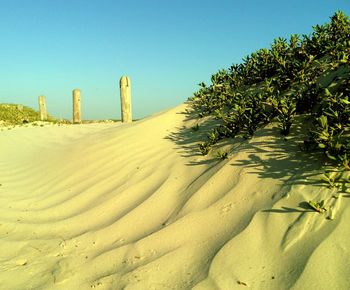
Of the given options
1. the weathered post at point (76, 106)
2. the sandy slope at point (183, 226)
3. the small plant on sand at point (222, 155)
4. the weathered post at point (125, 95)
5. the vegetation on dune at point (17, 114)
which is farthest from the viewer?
the vegetation on dune at point (17, 114)

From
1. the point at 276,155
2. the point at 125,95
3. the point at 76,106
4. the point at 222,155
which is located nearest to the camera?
the point at 276,155

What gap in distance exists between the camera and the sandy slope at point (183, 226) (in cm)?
229

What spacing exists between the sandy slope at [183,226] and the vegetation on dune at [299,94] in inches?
9.4

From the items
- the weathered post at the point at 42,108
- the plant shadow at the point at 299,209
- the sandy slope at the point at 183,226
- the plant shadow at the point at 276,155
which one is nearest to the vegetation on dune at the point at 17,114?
the weathered post at the point at 42,108

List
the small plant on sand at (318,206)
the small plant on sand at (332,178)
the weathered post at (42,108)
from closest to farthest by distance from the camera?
the small plant on sand at (318,206)
the small plant on sand at (332,178)
the weathered post at (42,108)

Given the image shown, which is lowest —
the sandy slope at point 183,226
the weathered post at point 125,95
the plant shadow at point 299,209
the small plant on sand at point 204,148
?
the sandy slope at point 183,226

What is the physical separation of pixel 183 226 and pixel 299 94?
1.90 metres

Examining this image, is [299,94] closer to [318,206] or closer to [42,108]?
[318,206]

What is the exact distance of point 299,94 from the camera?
3.76 m

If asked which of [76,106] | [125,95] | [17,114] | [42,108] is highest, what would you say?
[125,95]

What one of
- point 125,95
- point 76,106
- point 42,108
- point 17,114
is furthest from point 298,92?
point 17,114

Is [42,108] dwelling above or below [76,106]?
below

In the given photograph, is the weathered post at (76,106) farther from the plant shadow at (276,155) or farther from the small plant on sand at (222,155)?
the small plant on sand at (222,155)

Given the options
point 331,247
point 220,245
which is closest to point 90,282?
point 220,245
